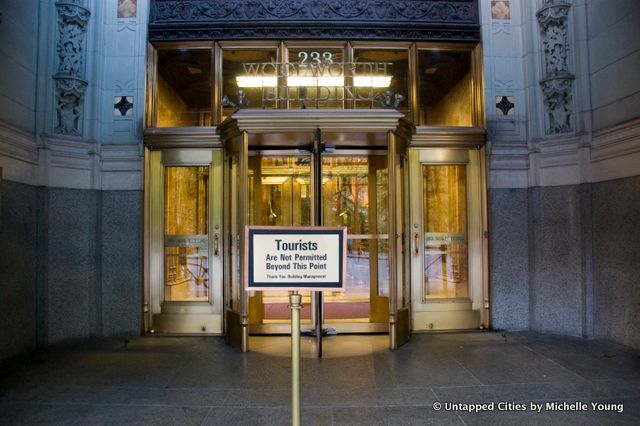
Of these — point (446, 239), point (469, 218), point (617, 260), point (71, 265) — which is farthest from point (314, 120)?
point (617, 260)

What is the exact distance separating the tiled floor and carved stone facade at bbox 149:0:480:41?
5.04 meters

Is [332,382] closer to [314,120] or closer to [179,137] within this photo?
[314,120]

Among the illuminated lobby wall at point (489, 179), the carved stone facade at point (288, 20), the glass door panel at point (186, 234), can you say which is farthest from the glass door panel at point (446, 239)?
the glass door panel at point (186, 234)

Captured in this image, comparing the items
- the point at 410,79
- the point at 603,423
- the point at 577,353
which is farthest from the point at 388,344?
the point at 410,79

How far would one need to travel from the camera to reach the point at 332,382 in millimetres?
4766

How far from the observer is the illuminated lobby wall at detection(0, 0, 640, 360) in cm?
595

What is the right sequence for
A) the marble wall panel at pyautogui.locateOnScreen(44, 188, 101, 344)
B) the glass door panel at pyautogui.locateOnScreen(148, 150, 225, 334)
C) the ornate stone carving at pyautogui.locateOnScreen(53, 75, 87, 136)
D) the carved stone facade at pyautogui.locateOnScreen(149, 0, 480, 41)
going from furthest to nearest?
1. the carved stone facade at pyautogui.locateOnScreen(149, 0, 480, 41)
2. the glass door panel at pyautogui.locateOnScreen(148, 150, 225, 334)
3. the ornate stone carving at pyautogui.locateOnScreen(53, 75, 87, 136)
4. the marble wall panel at pyautogui.locateOnScreen(44, 188, 101, 344)

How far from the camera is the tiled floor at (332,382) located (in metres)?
3.95

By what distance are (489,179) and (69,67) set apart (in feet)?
22.7

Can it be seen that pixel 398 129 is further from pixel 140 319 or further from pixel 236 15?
pixel 140 319

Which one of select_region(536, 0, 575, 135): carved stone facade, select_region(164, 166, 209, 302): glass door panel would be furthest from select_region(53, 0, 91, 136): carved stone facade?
select_region(536, 0, 575, 135): carved stone facade

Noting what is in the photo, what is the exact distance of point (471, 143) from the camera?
7.16 metres

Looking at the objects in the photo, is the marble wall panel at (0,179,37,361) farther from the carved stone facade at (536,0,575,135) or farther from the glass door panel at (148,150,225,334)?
the carved stone facade at (536,0,575,135)

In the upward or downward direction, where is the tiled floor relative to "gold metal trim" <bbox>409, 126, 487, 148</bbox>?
downward
